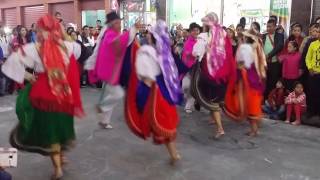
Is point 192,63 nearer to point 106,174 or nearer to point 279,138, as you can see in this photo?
point 279,138

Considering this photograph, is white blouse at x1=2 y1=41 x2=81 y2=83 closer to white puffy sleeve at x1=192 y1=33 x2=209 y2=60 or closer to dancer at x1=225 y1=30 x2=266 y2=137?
white puffy sleeve at x1=192 y1=33 x2=209 y2=60

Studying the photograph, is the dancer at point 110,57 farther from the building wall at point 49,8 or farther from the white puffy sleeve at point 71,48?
the building wall at point 49,8

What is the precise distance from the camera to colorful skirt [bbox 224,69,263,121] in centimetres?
476

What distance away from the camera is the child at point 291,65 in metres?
5.89

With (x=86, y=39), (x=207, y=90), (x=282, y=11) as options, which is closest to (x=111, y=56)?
(x=207, y=90)

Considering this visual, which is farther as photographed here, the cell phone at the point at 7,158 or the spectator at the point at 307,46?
the spectator at the point at 307,46

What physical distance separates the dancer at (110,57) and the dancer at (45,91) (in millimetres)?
603

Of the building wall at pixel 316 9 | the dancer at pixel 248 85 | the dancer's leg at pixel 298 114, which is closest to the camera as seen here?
the dancer at pixel 248 85

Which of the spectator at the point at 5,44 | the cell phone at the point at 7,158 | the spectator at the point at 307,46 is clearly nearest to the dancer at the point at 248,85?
the spectator at the point at 307,46

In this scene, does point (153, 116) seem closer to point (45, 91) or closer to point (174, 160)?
point (174, 160)

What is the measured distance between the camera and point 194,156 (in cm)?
415

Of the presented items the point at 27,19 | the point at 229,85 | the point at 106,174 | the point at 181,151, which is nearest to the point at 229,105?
the point at 229,85

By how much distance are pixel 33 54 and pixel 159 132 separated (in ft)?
4.07

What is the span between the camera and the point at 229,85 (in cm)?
481
